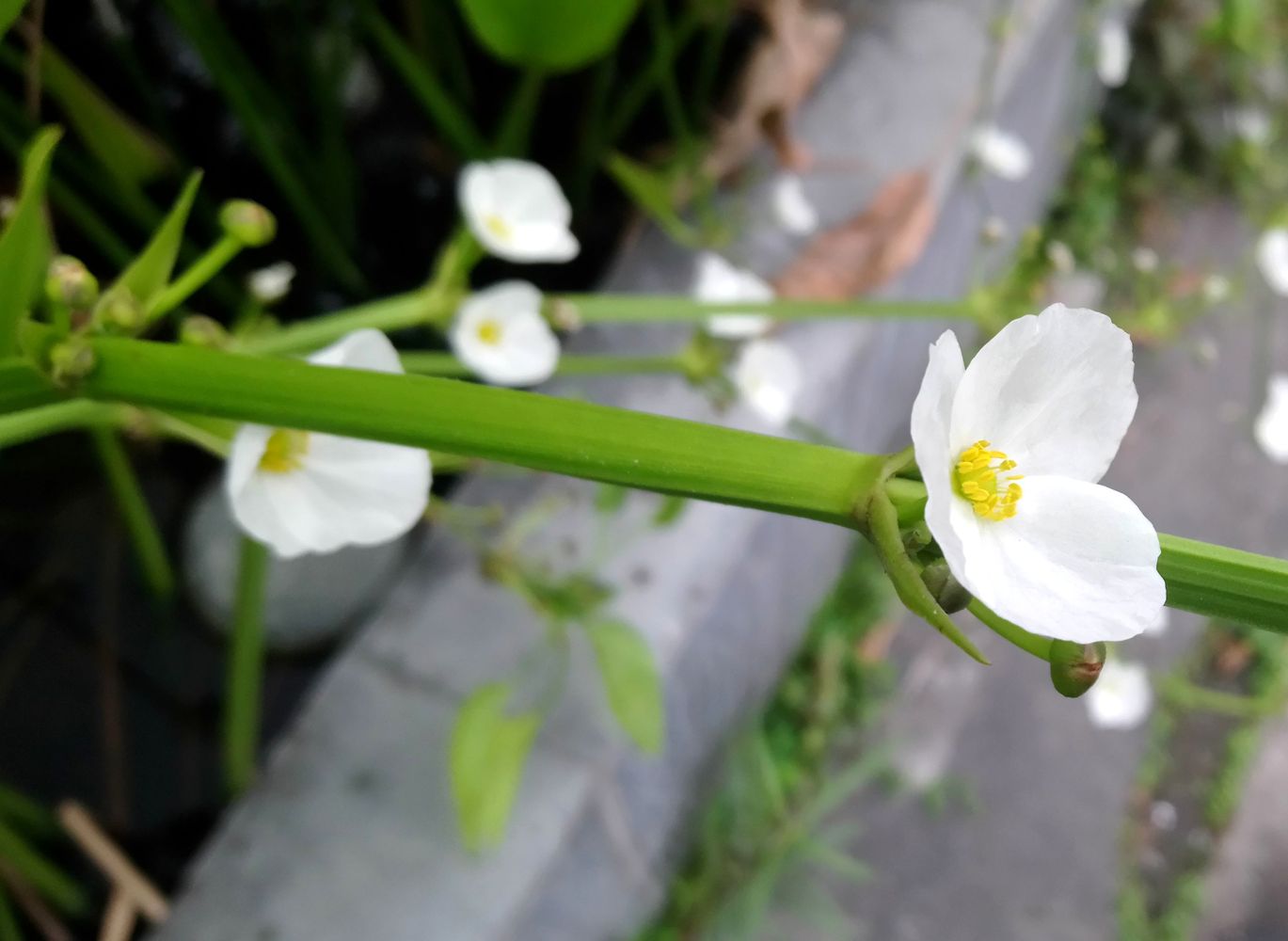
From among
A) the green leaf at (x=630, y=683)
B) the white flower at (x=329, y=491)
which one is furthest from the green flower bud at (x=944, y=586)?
the green leaf at (x=630, y=683)

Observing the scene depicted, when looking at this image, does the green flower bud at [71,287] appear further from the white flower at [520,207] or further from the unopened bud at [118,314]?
the white flower at [520,207]

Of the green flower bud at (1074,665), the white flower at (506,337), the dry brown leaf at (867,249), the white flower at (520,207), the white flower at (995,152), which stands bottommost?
the dry brown leaf at (867,249)

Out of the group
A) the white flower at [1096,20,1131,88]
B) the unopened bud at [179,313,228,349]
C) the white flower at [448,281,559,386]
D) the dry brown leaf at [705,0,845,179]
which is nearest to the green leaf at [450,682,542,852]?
the white flower at [448,281,559,386]

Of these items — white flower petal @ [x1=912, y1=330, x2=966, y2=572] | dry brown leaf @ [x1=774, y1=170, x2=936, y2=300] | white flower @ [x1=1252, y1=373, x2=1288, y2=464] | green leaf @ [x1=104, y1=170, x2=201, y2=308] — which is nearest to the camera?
white flower petal @ [x1=912, y1=330, x2=966, y2=572]

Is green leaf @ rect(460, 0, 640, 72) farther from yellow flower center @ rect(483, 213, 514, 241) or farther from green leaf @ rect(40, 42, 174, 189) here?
green leaf @ rect(40, 42, 174, 189)

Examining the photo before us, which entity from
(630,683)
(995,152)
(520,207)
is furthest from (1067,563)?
(995,152)

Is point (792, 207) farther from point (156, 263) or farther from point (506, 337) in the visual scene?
point (156, 263)
